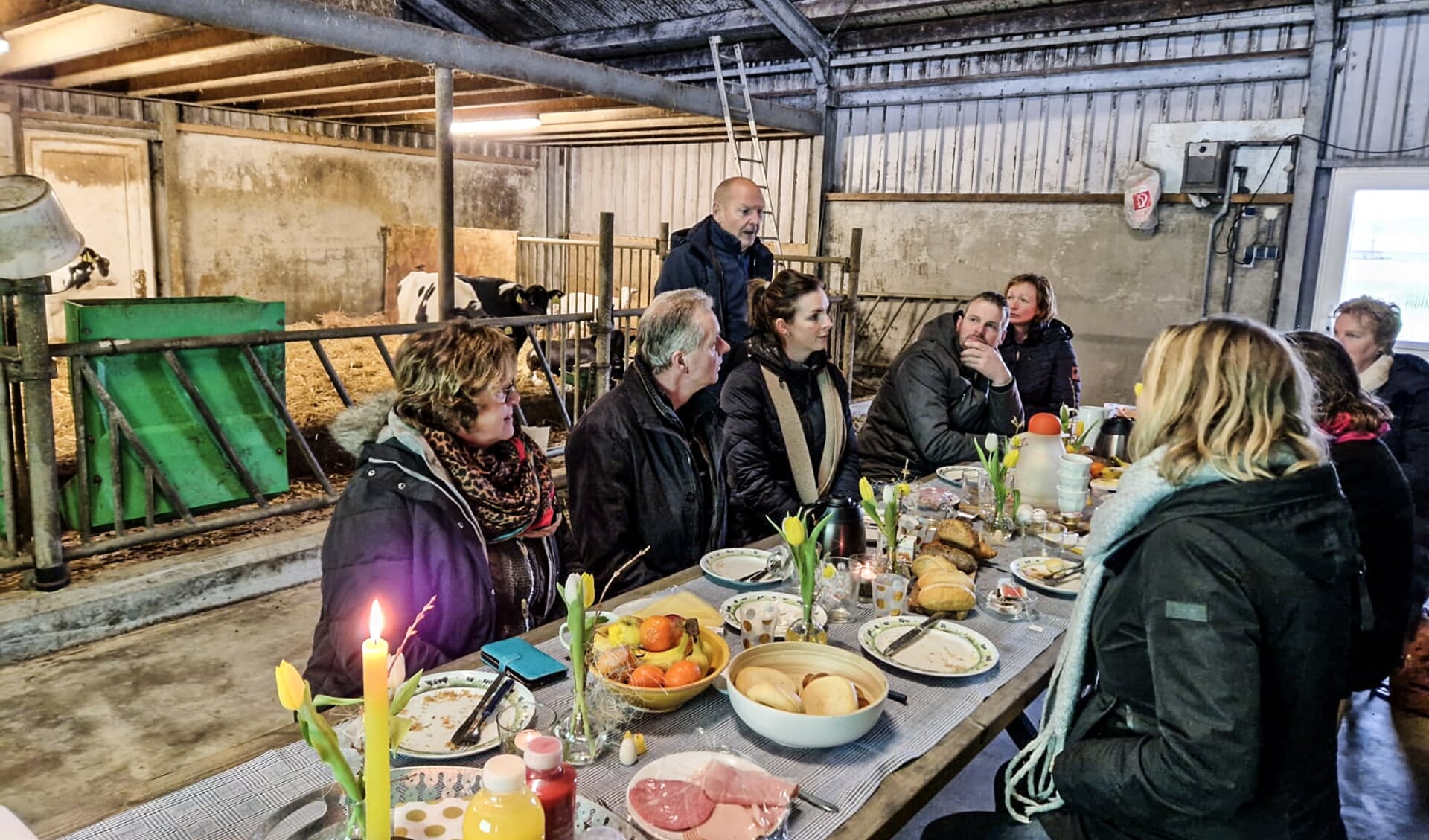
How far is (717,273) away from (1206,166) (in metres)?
4.64

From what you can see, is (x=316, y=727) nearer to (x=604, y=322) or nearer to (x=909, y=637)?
(x=909, y=637)

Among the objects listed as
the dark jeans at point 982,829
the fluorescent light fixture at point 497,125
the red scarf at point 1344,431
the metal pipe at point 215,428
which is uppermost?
the fluorescent light fixture at point 497,125

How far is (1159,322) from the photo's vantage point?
7754 mm

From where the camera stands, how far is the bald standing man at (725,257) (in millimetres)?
4887

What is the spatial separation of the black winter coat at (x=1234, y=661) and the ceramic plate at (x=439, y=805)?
2.80 feet

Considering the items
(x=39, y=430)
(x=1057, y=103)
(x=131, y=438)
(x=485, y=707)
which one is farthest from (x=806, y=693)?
(x=1057, y=103)

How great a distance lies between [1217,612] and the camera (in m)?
1.38

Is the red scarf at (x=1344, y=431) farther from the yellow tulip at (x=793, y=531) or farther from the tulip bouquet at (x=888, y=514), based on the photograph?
the yellow tulip at (x=793, y=531)

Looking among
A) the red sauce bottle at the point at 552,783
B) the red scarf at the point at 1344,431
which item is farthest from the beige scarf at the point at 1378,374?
the red sauce bottle at the point at 552,783

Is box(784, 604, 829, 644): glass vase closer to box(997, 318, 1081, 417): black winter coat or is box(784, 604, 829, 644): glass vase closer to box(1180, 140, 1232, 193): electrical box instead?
box(997, 318, 1081, 417): black winter coat

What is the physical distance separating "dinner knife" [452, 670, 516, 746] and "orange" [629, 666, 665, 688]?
23 centimetres

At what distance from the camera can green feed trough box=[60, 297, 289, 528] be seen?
4.00m

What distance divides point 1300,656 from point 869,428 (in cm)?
264


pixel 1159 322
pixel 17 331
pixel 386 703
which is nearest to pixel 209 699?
pixel 17 331
